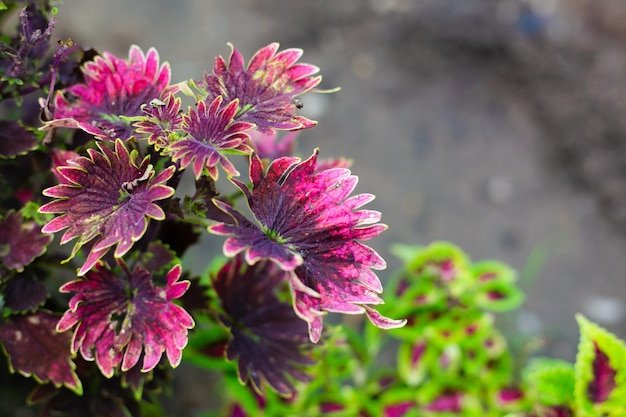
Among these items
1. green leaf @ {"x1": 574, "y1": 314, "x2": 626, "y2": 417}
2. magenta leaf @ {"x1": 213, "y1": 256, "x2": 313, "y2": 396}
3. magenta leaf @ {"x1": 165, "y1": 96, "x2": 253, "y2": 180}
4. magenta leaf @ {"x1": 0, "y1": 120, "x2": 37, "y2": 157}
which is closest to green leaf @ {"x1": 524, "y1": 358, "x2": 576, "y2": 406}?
green leaf @ {"x1": 574, "y1": 314, "x2": 626, "y2": 417}

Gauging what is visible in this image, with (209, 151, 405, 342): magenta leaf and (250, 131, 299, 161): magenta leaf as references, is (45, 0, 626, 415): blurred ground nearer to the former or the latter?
(250, 131, 299, 161): magenta leaf

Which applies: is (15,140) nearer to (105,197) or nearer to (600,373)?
(105,197)

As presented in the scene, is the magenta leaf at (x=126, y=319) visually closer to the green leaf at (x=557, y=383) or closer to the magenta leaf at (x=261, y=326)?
the magenta leaf at (x=261, y=326)

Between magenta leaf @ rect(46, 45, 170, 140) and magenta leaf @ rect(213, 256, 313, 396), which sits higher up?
magenta leaf @ rect(46, 45, 170, 140)

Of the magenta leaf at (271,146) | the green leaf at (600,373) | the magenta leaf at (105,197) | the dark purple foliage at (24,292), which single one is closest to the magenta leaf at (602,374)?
the green leaf at (600,373)

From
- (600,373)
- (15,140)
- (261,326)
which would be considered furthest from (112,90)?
(600,373)
